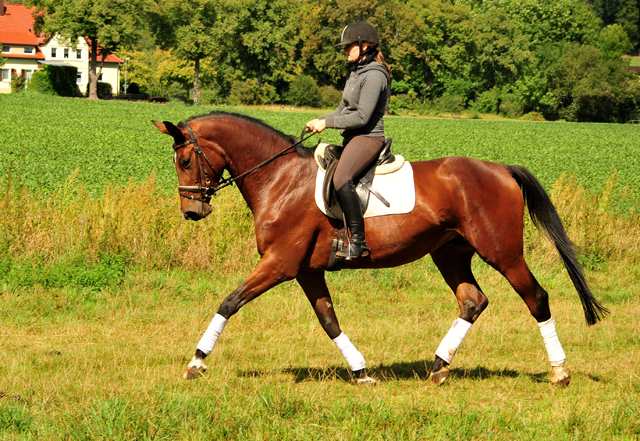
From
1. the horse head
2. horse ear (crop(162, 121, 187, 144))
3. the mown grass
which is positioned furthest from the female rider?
the mown grass

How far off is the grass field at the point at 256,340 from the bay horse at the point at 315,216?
615mm

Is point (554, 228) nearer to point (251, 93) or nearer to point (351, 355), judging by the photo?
point (351, 355)

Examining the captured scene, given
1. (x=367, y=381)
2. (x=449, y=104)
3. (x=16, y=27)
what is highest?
(x=367, y=381)

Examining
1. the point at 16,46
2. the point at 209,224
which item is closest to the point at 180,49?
the point at 16,46

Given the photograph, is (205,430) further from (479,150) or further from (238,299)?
(479,150)

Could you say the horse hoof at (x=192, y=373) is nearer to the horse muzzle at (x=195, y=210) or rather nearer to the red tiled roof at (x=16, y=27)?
the horse muzzle at (x=195, y=210)

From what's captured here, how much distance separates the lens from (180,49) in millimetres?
93625

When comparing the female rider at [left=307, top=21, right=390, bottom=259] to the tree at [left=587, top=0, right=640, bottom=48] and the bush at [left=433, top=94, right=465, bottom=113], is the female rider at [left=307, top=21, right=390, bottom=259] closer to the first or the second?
the bush at [left=433, top=94, right=465, bottom=113]

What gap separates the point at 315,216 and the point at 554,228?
2629 millimetres

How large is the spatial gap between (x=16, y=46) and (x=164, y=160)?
89111 millimetres

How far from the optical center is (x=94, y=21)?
82750 mm

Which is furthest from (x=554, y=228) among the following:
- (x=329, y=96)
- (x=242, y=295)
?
(x=329, y=96)

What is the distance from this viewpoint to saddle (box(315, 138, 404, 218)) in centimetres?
622

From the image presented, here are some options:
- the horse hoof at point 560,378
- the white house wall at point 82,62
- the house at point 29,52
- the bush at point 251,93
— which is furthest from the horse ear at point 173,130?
the white house wall at point 82,62
